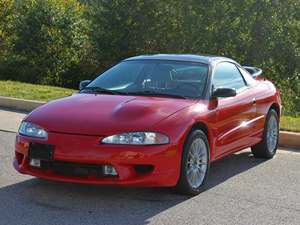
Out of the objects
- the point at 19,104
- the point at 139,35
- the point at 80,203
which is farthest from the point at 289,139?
the point at 139,35

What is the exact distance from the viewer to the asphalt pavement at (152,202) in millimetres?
5426

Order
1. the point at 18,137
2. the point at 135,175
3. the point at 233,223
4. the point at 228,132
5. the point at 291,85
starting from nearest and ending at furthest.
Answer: the point at 233,223 < the point at 135,175 < the point at 18,137 < the point at 228,132 < the point at 291,85

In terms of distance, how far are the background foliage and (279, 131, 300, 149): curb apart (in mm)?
8114

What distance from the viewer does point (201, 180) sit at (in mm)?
6395

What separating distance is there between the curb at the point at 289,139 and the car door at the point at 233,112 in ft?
5.77

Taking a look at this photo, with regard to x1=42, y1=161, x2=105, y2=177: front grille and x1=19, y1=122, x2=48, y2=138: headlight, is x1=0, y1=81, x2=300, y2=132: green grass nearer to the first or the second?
x1=19, y1=122, x2=48, y2=138: headlight

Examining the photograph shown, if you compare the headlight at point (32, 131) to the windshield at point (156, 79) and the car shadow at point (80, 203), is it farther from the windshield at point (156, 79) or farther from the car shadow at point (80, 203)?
the windshield at point (156, 79)

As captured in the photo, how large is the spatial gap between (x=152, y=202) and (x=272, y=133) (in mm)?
2926

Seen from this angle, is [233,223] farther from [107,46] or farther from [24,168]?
[107,46]

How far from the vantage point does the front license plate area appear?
19.1ft

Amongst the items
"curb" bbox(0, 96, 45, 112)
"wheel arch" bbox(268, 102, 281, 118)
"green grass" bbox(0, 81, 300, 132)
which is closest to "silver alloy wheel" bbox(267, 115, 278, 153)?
"wheel arch" bbox(268, 102, 281, 118)

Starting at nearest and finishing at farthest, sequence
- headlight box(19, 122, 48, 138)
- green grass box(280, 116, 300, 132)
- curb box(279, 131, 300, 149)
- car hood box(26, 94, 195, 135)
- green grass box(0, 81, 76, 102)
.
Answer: car hood box(26, 94, 195, 135), headlight box(19, 122, 48, 138), curb box(279, 131, 300, 149), green grass box(280, 116, 300, 132), green grass box(0, 81, 76, 102)

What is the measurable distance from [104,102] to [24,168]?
40.5 inches

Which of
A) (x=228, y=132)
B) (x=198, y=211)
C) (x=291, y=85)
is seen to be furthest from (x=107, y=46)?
(x=198, y=211)
